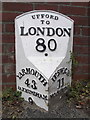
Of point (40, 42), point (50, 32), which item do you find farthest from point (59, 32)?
point (40, 42)

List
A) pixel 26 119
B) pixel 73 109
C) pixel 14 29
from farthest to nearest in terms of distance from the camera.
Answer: pixel 14 29, pixel 73 109, pixel 26 119

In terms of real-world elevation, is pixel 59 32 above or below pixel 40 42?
above

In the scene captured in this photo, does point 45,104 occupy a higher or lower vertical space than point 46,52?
lower

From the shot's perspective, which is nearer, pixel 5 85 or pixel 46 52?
pixel 46 52

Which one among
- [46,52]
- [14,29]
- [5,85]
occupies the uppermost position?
[14,29]

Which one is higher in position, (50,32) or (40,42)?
(50,32)

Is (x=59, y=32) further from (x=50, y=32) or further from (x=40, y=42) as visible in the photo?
(x=40, y=42)

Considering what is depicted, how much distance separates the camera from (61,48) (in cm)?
249

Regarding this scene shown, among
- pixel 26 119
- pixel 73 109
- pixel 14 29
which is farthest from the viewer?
pixel 14 29

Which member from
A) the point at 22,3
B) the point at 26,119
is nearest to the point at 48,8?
the point at 22,3

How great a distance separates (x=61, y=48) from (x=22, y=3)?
73 cm

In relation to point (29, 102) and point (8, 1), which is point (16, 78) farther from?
point (8, 1)

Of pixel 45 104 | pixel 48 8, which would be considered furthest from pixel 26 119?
pixel 48 8

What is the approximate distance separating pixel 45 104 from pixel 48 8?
1.17m
